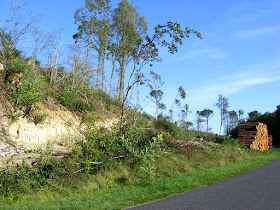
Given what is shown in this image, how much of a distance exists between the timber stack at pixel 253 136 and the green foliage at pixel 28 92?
13.0 meters

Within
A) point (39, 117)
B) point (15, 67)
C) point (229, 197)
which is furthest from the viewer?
point (15, 67)

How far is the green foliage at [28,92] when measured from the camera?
36.8 ft

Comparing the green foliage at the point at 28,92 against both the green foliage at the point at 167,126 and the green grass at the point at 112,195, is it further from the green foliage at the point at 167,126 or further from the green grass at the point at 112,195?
the green foliage at the point at 167,126

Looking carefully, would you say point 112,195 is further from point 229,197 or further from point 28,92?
point 28,92

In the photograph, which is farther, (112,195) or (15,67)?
(15,67)

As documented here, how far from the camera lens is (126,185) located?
7.34m

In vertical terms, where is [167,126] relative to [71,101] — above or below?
below

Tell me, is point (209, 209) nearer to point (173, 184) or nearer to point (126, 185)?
point (173, 184)

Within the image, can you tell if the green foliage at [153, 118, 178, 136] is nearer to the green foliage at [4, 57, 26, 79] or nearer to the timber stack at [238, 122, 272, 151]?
the timber stack at [238, 122, 272, 151]

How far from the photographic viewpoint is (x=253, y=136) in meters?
17.7

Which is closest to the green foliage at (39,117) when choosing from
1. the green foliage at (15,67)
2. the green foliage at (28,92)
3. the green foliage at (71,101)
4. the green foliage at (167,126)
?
the green foliage at (28,92)

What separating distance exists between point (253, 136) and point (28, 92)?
565 inches

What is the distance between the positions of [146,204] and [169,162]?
13.6 ft

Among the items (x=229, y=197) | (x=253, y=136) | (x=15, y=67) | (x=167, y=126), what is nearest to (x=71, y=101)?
(x=15, y=67)
